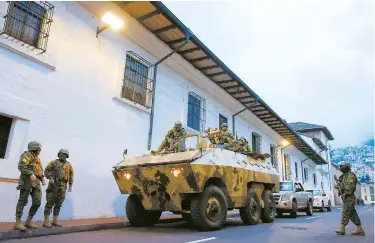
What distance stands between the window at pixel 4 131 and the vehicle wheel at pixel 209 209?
4.53m

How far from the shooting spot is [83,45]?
921 cm

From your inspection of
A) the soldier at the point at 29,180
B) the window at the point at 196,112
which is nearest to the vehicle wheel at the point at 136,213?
the soldier at the point at 29,180

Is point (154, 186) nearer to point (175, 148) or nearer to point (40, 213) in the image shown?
point (175, 148)

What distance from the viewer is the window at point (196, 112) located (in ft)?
47.1

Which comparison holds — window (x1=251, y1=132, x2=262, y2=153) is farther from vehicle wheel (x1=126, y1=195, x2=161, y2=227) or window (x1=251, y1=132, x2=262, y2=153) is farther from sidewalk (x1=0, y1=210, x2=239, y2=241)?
sidewalk (x1=0, y1=210, x2=239, y2=241)

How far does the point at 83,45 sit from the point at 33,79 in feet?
6.74

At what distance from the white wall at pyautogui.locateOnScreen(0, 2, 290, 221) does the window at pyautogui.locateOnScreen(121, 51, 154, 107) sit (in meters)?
0.34

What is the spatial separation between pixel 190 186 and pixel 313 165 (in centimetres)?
3397

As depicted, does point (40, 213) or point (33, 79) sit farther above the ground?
point (33, 79)

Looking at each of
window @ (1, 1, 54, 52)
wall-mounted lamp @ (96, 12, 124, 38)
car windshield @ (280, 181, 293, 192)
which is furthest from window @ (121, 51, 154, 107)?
car windshield @ (280, 181, 293, 192)

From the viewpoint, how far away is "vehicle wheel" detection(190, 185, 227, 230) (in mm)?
6750

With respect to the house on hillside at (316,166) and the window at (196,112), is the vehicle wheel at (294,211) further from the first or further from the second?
the house on hillside at (316,166)

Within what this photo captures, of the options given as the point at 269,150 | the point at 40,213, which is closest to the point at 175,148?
the point at 40,213

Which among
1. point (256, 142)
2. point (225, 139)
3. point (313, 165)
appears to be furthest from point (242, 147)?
point (313, 165)
